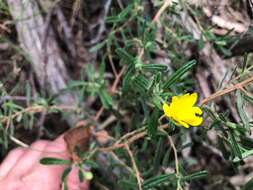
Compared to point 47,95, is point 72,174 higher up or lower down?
lower down

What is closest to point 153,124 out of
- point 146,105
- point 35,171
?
point 146,105

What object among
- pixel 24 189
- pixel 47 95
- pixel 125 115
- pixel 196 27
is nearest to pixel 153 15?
pixel 196 27

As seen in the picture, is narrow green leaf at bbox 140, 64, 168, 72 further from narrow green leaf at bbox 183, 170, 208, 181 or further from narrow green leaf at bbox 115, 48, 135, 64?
narrow green leaf at bbox 183, 170, 208, 181

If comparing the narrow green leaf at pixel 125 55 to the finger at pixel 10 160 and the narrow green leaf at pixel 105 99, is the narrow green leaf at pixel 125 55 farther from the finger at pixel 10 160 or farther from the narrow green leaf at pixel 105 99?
the finger at pixel 10 160

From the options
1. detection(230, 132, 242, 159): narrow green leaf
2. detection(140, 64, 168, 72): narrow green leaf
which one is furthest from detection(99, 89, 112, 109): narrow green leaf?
detection(230, 132, 242, 159): narrow green leaf

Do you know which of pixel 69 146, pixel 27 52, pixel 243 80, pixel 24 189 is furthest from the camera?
pixel 27 52

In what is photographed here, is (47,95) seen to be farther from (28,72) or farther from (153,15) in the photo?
(153,15)

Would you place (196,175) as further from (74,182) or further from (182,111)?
(74,182)
